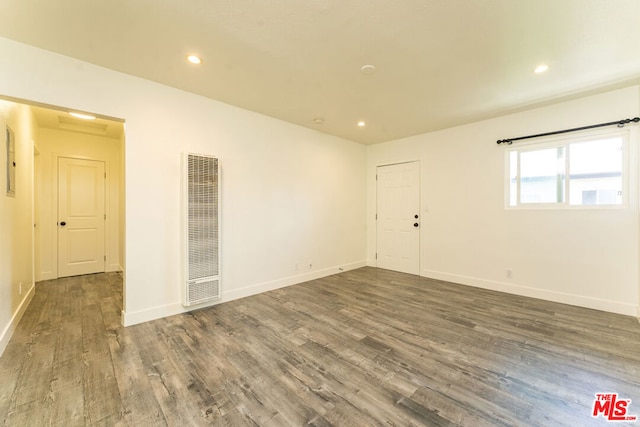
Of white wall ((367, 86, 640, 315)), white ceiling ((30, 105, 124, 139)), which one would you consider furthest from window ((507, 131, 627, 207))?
white ceiling ((30, 105, 124, 139))

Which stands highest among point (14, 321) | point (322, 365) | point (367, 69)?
point (367, 69)

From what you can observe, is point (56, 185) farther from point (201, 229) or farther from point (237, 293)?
point (237, 293)

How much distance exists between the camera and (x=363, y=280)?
4699 millimetres

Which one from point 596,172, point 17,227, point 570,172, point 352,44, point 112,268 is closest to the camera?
point 352,44

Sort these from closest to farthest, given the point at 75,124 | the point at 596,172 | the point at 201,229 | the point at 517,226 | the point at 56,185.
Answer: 1. the point at 201,229
2. the point at 596,172
3. the point at 517,226
4. the point at 75,124
5. the point at 56,185

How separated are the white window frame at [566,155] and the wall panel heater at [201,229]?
438 centimetres

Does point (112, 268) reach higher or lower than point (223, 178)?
lower

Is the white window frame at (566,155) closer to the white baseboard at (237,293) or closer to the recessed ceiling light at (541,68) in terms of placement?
the recessed ceiling light at (541,68)

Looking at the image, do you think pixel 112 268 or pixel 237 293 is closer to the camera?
pixel 237 293

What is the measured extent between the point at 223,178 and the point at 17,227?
2351 mm

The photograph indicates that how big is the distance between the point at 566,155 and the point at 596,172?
392 millimetres

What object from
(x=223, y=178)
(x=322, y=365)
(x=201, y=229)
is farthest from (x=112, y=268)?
(x=322, y=365)

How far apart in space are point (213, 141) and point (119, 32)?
149cm

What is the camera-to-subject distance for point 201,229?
327cm
